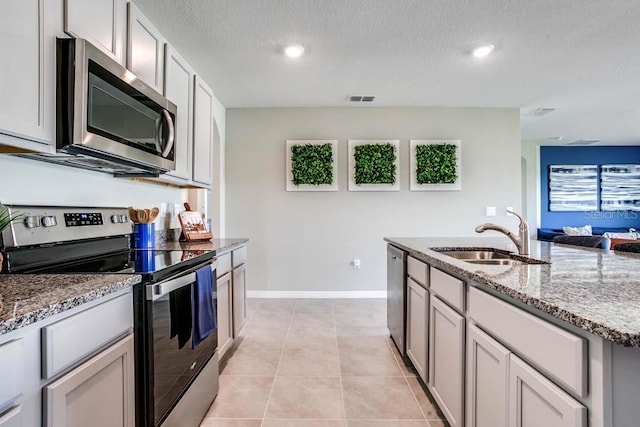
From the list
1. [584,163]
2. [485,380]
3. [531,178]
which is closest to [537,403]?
[485,380]

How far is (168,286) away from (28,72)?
907mm

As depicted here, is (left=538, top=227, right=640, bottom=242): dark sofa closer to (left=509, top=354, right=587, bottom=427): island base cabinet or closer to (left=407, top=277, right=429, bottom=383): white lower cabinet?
(left=407, top=277, right=429, bottom=383): white lower cabinet

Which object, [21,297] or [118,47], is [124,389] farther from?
[118,47]

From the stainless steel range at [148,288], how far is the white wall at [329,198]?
8.00ft

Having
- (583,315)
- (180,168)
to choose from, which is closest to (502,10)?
(583,315)

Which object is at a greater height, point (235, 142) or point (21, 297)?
point (235, 142)

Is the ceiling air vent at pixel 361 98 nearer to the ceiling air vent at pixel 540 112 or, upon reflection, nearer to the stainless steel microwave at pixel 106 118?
the ceiling air vent at pixel 540 112

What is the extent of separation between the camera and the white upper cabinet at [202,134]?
2.58 m

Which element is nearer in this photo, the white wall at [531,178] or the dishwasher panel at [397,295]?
the dishwasher panel at [397,295]

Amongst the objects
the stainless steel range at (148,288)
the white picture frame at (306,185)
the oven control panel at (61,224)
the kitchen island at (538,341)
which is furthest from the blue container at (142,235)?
the white picture frame at (306,185)

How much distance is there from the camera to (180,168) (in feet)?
7.64

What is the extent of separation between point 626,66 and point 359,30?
270cm

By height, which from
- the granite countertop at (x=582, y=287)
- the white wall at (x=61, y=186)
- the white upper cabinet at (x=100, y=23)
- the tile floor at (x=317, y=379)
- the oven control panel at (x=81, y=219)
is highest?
the white upper cabinet at (x=100, y=23)

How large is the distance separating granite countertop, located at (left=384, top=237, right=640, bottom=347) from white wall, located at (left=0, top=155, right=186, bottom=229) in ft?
6.32
